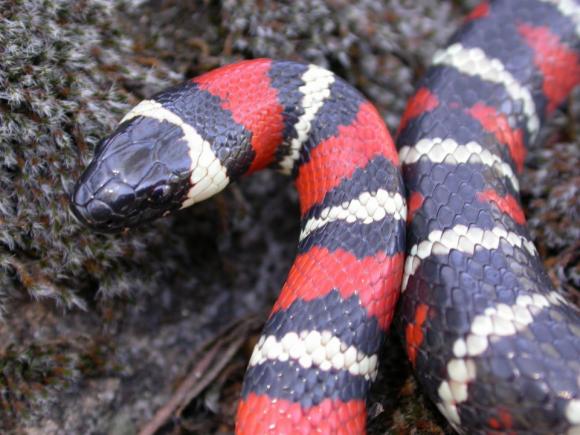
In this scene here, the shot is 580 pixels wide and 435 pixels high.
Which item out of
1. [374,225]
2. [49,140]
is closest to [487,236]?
[374,225]

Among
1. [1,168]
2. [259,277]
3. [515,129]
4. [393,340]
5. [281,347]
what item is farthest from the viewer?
[259,277]

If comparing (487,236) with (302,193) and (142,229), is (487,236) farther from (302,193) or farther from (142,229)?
(142,229)

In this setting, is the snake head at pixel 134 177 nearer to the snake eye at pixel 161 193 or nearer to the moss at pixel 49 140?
the snake eye at pixel 161 193

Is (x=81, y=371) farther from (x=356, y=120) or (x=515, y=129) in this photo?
(x=515, y=129)

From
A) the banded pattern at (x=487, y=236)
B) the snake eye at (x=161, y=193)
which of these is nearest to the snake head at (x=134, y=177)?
the snake eye at (x=161, y=193)

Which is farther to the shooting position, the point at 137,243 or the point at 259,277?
the point at 259,277

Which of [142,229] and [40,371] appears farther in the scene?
[142,229]

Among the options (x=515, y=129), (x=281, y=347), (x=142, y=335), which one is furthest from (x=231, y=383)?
(x=515, y=129)
